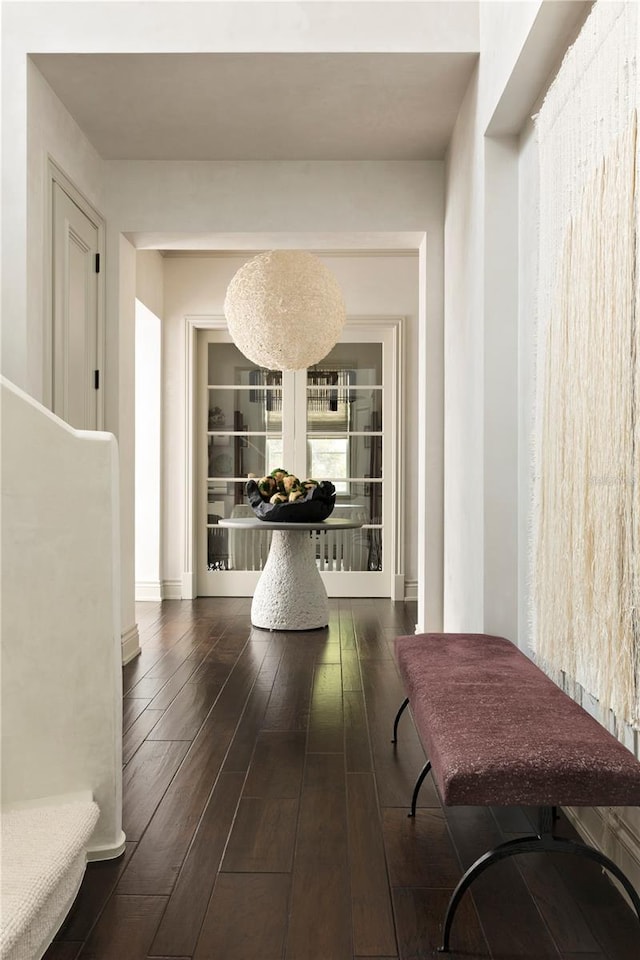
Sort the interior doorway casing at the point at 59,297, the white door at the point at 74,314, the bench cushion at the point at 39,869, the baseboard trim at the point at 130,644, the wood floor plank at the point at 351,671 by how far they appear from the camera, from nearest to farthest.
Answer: the bench cushion at the point at 39,869 → the interior doorway casing at the point at 59,297 → the white door at the point at 74,314 → the wood floor plank at the point at 351,671 → the baseboard trim at the point at 130,644

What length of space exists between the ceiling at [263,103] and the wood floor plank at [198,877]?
2.70 m

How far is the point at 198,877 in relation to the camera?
188 cm

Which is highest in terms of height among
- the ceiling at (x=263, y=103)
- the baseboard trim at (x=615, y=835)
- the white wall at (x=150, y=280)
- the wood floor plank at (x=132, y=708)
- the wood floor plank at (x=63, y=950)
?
the ceiling at (x=263, y=103)

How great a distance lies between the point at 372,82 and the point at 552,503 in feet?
6.83

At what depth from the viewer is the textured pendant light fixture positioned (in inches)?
174

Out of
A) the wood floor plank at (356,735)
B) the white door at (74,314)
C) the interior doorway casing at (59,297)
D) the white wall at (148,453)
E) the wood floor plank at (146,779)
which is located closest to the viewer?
the wood floor plank at (146,779)

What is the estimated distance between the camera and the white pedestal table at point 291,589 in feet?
16.0

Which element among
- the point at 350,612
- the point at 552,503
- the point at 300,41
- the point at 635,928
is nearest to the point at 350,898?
the point at 635,928

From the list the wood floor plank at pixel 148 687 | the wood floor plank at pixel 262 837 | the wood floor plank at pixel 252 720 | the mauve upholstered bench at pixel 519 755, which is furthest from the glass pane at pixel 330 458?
Result: the mauve upholstered bench at pixel 519 755

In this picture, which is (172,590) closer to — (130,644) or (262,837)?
(130,644)

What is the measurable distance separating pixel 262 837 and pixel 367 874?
0.33 meters

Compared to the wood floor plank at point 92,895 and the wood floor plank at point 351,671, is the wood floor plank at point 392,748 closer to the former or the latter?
the wood floor plank at point 351,671

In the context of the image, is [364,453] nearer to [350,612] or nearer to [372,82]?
[350,612]

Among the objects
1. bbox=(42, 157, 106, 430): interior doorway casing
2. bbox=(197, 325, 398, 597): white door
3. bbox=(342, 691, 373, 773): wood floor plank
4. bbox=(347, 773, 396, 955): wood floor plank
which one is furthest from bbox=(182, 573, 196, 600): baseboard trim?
bbox=(347, 773, 396, 955): wood floor plank
